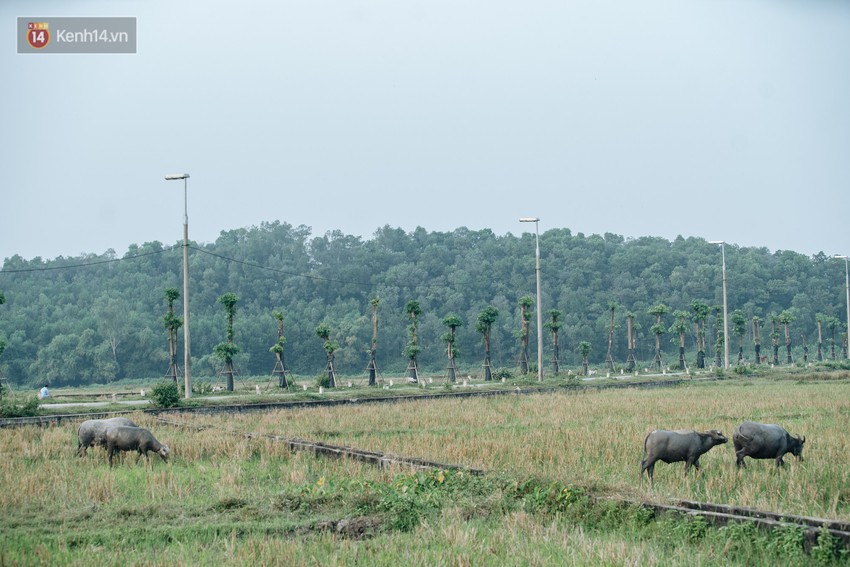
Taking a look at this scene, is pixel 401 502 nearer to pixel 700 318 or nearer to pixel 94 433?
pixel 94 433

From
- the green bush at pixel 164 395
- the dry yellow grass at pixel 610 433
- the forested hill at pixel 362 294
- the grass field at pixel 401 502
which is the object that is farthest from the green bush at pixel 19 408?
the forested hill at pixel 362 294

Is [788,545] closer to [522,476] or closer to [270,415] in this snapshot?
[522,476]

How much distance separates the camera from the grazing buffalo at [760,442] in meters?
15.1

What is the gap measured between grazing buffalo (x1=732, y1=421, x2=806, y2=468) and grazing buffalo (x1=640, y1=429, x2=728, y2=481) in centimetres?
80

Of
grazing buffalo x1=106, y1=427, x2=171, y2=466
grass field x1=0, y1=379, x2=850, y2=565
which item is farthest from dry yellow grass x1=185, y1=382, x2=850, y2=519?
grazing buffalo x1=106, y1=427, x2=171, y2=466

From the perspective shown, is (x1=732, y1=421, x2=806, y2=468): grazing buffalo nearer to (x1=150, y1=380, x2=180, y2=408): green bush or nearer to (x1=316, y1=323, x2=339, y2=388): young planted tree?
(x1=150, y1=380, x2=180, y2=408): green bush

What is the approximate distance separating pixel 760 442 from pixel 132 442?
1118cm

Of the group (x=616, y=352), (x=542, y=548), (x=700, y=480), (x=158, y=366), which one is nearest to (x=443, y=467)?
(x=700, y=480)

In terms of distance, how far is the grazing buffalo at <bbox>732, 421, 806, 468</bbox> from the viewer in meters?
15.1

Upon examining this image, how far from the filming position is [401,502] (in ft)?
38.5

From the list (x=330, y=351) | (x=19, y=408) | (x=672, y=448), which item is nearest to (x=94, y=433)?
(x=672, y=448)

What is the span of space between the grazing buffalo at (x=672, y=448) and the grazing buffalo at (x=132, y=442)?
8.84 metres

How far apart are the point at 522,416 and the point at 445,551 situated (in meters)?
17.3

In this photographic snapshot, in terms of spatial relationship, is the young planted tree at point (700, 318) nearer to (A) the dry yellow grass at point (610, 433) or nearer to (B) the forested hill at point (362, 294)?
(B) the forested hill at point (362, 294)
